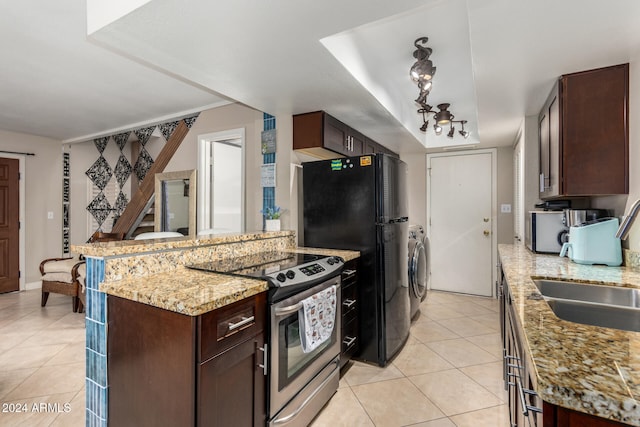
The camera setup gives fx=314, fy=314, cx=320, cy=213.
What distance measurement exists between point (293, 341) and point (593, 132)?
6.67 ft

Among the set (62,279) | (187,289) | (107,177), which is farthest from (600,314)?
(107,177)

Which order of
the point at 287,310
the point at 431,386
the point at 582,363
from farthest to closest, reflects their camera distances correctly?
the point at 431,386 < the point at 287,310 < the point at 582,363

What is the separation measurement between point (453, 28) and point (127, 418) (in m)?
2.65

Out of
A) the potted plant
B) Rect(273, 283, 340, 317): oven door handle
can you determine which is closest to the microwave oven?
Rect(273, 283, 340, 317): oven door handle

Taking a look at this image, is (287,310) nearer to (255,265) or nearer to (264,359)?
(264,359)

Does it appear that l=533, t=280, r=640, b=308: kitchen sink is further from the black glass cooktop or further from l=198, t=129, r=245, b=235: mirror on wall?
l=198, t=129, r=245, b=235: mirror on wall

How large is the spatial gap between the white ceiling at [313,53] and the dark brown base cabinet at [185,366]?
1.26m

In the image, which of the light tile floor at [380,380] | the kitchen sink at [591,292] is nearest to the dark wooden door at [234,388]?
the light tile floor at [380,380]

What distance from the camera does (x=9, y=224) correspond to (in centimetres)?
450

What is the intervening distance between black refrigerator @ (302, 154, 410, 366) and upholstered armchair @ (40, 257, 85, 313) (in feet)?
9.24

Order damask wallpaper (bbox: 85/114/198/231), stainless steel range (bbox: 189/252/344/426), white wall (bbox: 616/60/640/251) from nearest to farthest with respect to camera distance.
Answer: stainless steel range (bbox: 189/252/344/426), white wall (bbox: 616/60/640/251), damask wallpaper (bbox: 85/114/198/231)

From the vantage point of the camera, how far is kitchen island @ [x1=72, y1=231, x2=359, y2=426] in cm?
121

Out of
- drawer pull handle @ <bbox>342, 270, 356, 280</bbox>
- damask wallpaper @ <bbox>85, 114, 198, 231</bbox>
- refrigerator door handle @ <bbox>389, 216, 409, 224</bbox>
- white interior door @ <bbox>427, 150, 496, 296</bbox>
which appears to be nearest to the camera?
drawer pull handle @ <bbox>342, 270, 356, 280</bbox>

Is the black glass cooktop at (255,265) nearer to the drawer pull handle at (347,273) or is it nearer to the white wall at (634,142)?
the drawer pull handle at (347,273)
